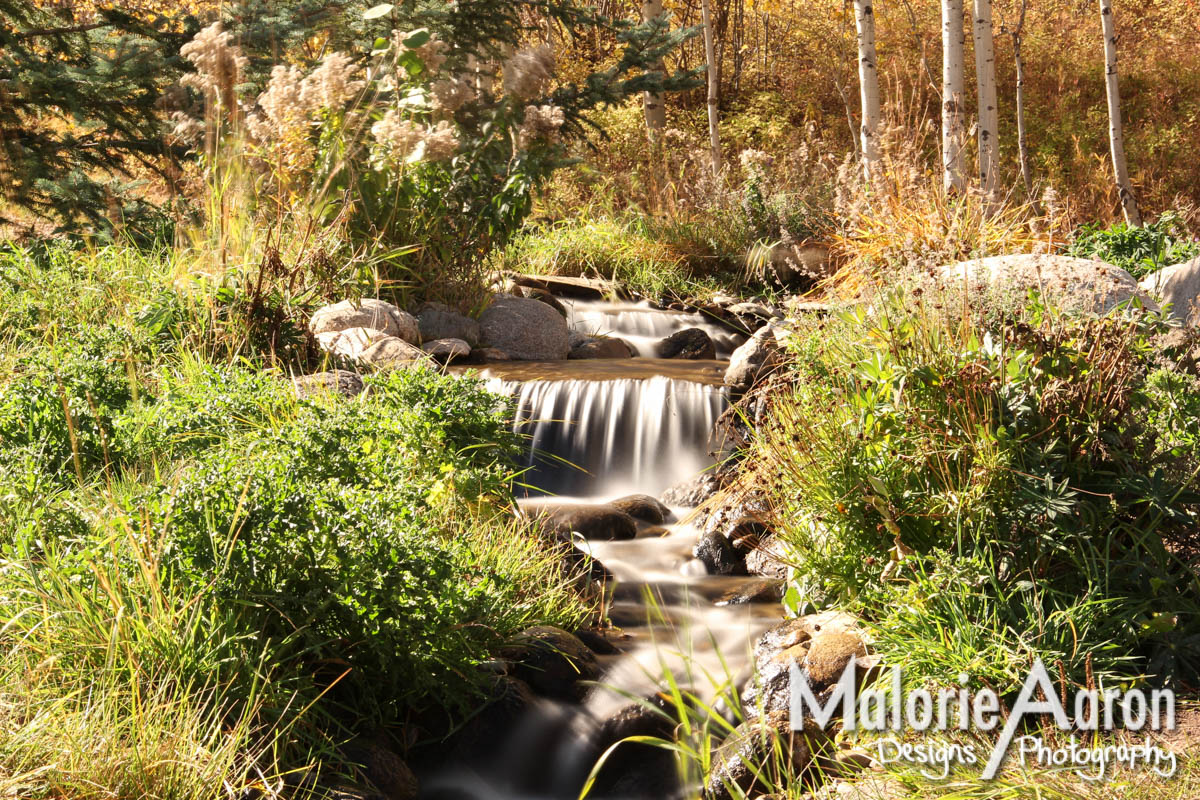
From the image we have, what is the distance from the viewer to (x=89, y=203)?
28.0 feet

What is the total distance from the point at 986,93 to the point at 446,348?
5.87 metres

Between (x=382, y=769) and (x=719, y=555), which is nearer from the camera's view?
(x=382, y=769)

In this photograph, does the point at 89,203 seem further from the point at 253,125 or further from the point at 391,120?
the point at 391,120

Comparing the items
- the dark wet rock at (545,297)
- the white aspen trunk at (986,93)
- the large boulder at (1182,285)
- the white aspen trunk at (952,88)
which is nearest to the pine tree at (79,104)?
the dark wet rock at (545,297)

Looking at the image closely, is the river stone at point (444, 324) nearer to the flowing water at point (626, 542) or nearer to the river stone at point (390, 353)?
the flowing water at point (626, 542)

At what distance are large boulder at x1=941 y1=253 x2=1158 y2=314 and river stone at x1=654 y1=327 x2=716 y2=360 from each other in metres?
3.60

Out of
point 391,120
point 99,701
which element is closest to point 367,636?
point 99,701

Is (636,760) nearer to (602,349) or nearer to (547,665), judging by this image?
(547,665)

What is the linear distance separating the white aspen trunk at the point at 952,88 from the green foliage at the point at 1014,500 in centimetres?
497

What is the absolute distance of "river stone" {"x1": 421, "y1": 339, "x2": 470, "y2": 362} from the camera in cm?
759

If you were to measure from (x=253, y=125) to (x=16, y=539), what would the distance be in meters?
5.00

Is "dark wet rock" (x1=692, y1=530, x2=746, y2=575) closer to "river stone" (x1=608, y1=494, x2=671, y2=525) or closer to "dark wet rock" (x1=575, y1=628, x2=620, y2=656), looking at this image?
"river stone" (x1=608, y1=494, x2=671, y2=525)

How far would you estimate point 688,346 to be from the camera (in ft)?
30.8

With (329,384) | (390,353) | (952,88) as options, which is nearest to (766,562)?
(329,384)
